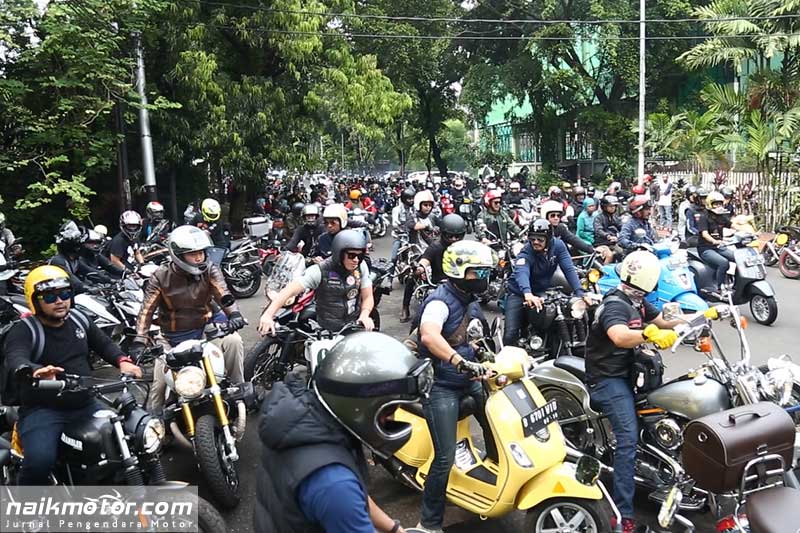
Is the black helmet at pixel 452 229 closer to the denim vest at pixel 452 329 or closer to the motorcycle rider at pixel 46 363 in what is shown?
the denim vest at pixel 452 329

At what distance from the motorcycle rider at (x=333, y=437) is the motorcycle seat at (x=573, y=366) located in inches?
103

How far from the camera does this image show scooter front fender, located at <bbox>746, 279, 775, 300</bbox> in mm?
8430

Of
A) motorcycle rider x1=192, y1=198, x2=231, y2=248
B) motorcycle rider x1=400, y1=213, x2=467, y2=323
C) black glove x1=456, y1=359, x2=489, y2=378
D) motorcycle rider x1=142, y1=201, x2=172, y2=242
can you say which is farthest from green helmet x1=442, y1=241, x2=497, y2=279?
motorcycle rider x1=142, y1=201, x2=172, y2=242

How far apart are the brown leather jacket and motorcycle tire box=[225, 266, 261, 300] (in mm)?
6290

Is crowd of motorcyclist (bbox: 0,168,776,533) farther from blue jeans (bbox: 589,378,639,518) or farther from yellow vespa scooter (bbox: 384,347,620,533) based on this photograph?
yellow vespa scooter (bbox: 384,347,620,533)

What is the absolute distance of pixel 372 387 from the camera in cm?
193

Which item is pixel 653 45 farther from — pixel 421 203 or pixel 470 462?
pixel 470 462

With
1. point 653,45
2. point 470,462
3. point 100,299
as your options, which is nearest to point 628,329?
point 470,462

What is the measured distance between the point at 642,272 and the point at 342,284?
242cm

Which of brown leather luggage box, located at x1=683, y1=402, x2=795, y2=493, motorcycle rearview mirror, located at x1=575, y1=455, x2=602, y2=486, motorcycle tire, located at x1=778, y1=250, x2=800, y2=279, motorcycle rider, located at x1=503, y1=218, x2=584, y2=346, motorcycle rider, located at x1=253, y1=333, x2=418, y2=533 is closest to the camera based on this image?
motorcycle rider, located at x1=253, y1=333, x2=418, y2=533

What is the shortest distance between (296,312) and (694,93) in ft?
84.1

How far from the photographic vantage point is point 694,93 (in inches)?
1058

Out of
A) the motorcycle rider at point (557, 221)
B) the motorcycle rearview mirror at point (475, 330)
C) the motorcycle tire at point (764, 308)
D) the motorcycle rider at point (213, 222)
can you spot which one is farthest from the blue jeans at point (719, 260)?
the motorcycle rider at point (213, 222)

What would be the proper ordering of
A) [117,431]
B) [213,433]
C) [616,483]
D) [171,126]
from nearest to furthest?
[117,431] < [616,483] < [213,433] < [171,126]
